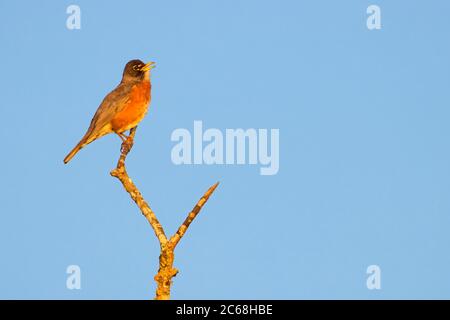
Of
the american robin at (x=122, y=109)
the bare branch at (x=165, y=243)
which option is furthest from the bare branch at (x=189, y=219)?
the american robin at (x=122, y=109)

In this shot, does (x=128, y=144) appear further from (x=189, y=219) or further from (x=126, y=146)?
(x=189, y=219)

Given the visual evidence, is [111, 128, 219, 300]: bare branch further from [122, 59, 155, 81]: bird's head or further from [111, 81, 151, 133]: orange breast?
[122, 59, 155, 81]: bird's head

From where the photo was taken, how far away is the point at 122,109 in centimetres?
1670

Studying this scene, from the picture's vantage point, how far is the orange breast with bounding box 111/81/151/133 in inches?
655

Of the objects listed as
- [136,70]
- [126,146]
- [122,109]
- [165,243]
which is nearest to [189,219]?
[165,243]
